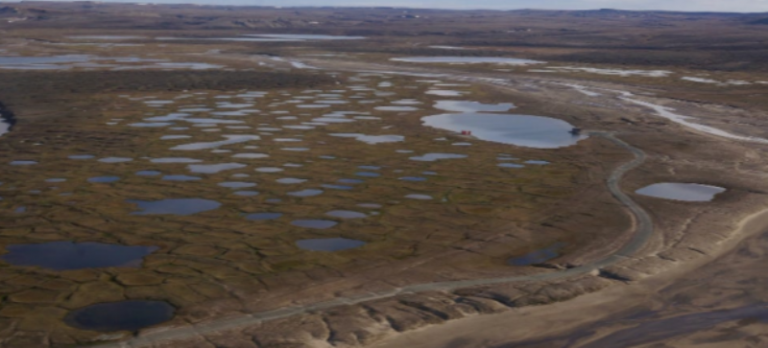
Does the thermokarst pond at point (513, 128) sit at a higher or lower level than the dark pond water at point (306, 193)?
lower

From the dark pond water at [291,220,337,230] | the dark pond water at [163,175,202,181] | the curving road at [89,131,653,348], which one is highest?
the curving road at [89,131,653,348]

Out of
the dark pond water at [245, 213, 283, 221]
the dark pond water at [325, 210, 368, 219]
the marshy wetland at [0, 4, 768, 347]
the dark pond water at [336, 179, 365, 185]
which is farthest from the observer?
the dark pond water at [336, 179, 365, 185]

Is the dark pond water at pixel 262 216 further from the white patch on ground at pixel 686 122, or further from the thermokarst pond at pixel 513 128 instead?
the white patch on ground at pixel 686 122

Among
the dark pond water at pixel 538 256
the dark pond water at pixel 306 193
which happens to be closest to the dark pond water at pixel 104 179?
A: the dark pond water at pixel 306 193

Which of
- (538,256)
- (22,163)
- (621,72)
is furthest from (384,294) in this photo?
(621,72)

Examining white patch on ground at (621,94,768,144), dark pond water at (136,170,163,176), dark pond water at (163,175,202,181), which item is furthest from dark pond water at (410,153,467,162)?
white patch on ground at (621,94,768,144)

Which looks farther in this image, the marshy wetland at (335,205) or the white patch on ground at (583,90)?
the white patch on ground at (583,90)

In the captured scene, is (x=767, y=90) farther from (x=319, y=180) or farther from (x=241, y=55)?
(x=241, y=55)

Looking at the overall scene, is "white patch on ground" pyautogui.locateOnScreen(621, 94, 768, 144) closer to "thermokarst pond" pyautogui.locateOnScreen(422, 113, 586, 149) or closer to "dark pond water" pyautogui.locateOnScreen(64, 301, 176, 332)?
"thermokarst pond" pyautogui.locateOnScreen(422, 113, 586, 149)
